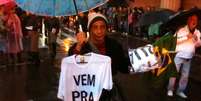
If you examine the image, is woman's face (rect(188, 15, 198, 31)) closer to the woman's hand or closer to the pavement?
the pavement

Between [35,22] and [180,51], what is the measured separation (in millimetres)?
6713

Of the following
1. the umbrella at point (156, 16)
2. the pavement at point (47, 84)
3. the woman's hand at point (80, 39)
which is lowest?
the pavement at point (47, 84)

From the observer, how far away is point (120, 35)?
2902cm

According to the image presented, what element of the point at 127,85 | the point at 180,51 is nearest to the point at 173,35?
the point at 180,51

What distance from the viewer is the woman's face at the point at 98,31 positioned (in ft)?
18.0

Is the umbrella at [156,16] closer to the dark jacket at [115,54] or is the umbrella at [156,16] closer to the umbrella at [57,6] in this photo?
the dark jacket at [115,54]

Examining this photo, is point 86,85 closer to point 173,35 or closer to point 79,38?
point 79,38

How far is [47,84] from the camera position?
11984 mm

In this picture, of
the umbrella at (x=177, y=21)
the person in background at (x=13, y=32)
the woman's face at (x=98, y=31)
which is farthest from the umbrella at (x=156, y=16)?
the woman's face at (x=98, y=31)

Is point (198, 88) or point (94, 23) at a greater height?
point (94, 23)

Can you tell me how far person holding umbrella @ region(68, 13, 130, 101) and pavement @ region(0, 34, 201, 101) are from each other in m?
3.11

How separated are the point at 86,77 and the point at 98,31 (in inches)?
19.2

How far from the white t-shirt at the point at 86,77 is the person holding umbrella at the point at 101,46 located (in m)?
0.09

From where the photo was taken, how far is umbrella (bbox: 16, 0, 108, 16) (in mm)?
5316
